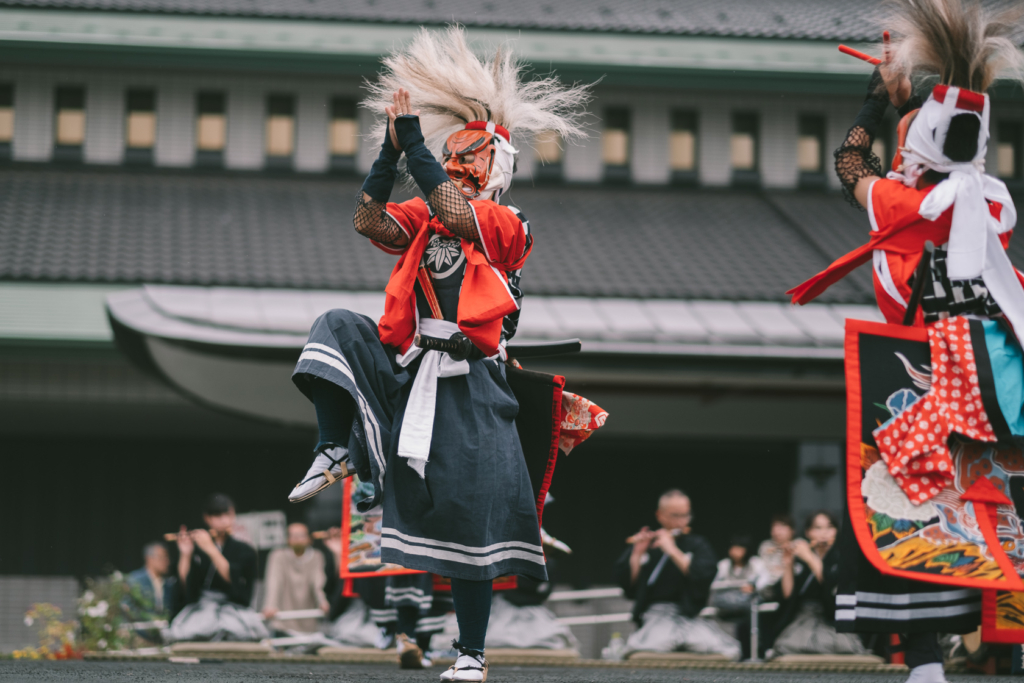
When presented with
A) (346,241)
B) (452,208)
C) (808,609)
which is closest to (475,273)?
(452,208)

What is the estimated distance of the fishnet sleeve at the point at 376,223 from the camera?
3.53 meters

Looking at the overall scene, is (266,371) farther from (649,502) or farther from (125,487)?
(649,502)

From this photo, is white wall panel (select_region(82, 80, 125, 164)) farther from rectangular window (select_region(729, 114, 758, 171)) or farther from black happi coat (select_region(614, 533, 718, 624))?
black happi coat (select_region(614, 533, 718, 624))

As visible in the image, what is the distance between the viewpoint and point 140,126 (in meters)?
11.5

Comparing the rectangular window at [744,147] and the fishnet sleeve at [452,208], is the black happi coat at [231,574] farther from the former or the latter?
the rectangular window at [744,147]

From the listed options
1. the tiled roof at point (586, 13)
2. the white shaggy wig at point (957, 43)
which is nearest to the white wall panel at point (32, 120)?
the tiled roof at point (586, 13)

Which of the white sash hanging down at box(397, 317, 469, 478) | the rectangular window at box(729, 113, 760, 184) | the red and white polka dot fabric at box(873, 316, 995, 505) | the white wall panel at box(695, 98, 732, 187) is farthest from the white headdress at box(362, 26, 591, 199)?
the rectangular window at box(729, 113, 760, 184)

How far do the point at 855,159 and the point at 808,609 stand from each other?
4.38m

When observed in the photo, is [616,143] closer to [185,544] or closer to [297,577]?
[297,577]

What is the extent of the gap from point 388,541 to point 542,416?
0.70 metres

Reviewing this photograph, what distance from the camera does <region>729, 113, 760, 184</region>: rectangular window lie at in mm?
12164

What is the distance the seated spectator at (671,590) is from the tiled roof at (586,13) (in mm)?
5669

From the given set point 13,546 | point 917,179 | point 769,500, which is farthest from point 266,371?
point 917,179

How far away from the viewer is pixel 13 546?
10500 mm
